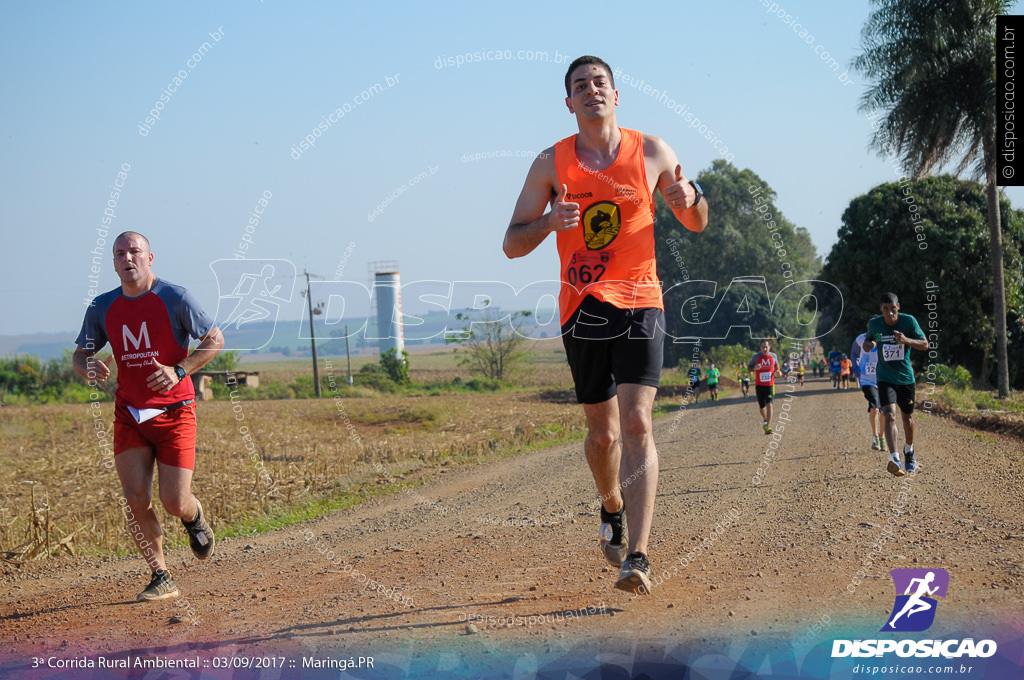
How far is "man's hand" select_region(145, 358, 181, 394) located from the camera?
16.3 ft

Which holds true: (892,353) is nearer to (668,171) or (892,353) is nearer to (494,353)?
(668,171)

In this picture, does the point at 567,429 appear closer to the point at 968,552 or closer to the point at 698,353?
the point at 968,552

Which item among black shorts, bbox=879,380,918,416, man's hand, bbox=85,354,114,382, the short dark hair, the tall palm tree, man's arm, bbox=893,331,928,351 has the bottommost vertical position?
black shorts, bbox=879,380,918,416

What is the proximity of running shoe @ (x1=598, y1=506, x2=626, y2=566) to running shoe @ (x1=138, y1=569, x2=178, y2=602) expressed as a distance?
268 centimetres

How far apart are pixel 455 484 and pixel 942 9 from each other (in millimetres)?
16867

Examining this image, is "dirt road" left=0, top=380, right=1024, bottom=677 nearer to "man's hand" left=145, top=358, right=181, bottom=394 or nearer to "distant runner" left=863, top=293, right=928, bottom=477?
"distant runner" left=863, top=293, right=928, bottom=477

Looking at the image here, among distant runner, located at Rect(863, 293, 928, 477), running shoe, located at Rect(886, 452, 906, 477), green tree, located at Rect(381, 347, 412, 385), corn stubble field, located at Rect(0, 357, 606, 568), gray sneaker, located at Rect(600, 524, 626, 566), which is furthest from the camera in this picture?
green tree, located at Rect(381, 347, 412, 385)

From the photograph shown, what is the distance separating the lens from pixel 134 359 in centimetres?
507

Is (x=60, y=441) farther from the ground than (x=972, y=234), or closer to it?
closer to it

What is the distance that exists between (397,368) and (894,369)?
1370 inches

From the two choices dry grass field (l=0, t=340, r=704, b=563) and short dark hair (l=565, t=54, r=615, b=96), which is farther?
dry grass field (l=0, t=340, r=704, b=563)

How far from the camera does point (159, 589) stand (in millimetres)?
5129

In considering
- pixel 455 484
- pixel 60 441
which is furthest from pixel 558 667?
pixel 60 441

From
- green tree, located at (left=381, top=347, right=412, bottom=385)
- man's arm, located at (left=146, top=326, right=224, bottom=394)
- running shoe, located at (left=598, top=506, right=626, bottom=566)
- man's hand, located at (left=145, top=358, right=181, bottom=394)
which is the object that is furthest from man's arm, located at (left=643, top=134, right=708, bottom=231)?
green tree, located at (left=381, top=347, right=412, bottom=385)
